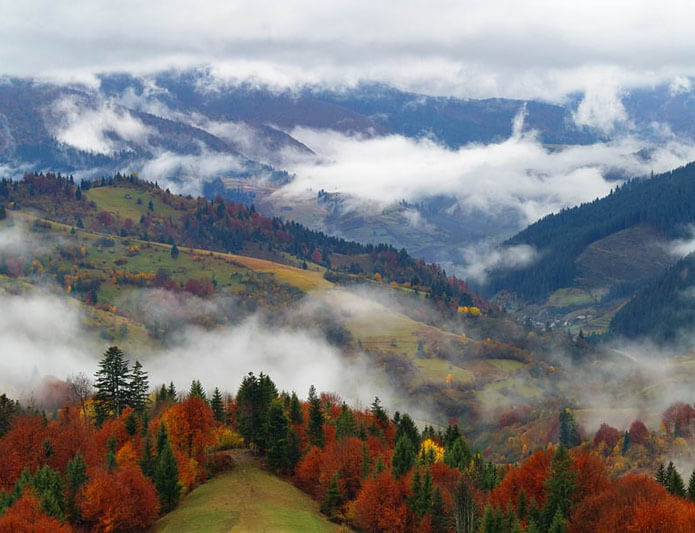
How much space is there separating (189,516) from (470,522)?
38.5 meters

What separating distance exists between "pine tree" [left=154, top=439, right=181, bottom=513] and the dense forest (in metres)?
0.15

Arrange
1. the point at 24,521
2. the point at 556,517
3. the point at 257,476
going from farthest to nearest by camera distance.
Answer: the point at 257,476, the point at 556,517, the point at 24,521

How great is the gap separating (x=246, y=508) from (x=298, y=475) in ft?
63.4

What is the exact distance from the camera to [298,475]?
455 ft

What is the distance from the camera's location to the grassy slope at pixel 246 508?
375 feet

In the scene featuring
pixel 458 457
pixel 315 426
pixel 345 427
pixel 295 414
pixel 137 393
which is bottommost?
pixel 458 457

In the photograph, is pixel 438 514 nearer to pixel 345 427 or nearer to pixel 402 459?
pixel 402 459

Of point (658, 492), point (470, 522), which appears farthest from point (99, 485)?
point (658, 492)

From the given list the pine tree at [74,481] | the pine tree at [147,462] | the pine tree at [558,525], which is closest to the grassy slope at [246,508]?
the pine tree at [147,462]

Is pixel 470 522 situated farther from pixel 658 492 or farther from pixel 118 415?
pixel 118 415

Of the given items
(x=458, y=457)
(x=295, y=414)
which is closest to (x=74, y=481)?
(x=295, y=414)

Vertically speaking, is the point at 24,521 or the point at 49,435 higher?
the point at 49,435

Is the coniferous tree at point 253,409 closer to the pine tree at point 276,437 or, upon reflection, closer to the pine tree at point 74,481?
the pine tree at point 276,437

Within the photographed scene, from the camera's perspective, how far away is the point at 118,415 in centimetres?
15912
